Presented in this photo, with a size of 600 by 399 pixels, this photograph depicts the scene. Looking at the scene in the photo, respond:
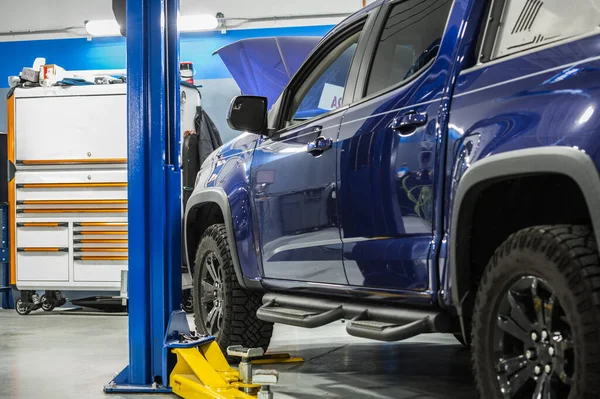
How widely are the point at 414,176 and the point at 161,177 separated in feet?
5.00

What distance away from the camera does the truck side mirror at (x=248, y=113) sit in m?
4.03

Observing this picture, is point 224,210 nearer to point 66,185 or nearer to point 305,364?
point 305,364

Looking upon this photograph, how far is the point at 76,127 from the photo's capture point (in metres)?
7.87

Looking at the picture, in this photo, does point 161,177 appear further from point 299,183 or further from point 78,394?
point 78,394

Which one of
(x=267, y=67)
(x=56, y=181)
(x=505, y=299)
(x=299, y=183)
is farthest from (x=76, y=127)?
(x=505, y=299)

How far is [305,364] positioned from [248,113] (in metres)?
1.54

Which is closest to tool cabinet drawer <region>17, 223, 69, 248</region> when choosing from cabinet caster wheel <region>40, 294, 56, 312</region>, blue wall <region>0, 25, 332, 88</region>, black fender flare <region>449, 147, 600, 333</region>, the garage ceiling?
cabinet caster wheel <region>40, 294, 56, 312</region>

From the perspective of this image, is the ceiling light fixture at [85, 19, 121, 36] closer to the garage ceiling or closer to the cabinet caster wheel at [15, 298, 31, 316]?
the garage ceiling

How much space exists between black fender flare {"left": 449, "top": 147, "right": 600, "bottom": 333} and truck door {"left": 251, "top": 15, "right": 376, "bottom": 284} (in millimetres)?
826

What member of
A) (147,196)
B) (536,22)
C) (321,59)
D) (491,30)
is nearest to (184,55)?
(321,59)

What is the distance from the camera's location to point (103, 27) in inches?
459

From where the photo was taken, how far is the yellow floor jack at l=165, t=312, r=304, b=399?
3281mm

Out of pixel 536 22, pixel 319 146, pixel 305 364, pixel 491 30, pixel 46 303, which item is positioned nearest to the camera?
pixel 536 22

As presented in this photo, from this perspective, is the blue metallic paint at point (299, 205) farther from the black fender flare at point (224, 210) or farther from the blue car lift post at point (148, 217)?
the blue car lift post at point (148, 217)
